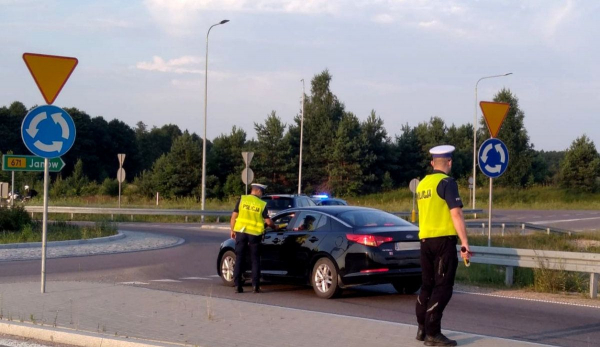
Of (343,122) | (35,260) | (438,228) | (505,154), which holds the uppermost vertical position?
(343,122)

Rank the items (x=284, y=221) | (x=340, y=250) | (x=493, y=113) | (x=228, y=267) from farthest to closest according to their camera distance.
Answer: (x=493, y=113) → (x=228, y=267) → (x=284, y=221) → (x=340, y=250)

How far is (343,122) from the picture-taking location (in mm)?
75062

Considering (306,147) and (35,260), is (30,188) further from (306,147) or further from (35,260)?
(35,260)

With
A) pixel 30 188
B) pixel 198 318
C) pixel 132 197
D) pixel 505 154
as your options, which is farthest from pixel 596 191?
pixel 198 318

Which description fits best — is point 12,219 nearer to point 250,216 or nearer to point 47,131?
point 250,216

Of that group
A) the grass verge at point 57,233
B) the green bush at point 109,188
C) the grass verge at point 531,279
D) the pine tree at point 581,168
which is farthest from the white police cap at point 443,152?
the pine tree at point 581,168

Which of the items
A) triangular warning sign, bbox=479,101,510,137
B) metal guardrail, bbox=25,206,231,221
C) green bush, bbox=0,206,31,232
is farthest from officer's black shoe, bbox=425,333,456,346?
metal guardrail, bbox=25,206,231,221

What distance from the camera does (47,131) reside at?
11008mm

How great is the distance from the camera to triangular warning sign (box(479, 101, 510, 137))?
583 inches

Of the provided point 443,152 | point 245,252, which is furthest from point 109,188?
point 443,152

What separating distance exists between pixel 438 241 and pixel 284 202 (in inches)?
736

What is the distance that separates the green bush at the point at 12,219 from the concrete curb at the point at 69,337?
651 inches

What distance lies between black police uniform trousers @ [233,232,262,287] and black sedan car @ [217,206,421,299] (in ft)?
1.39

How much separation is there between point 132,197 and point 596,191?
44.7 meters
